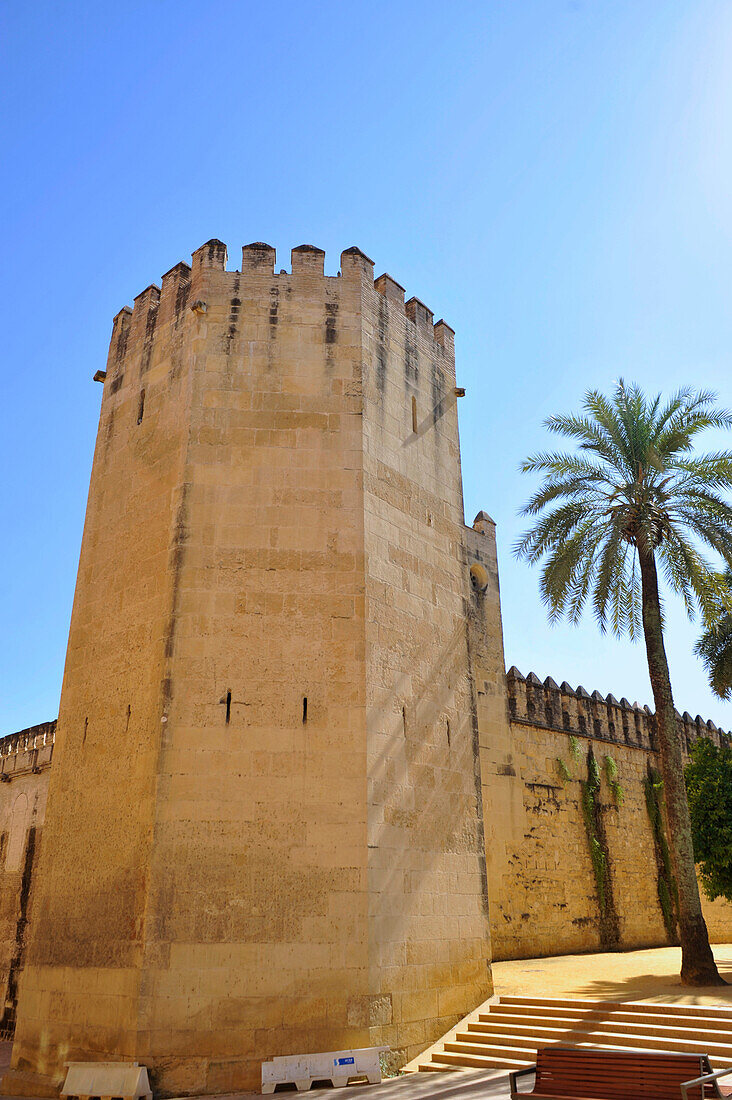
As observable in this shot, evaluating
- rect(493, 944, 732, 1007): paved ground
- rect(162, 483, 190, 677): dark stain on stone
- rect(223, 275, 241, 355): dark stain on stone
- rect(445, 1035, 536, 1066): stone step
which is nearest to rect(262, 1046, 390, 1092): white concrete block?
rect(445, 1035, 536, 1066): stone step

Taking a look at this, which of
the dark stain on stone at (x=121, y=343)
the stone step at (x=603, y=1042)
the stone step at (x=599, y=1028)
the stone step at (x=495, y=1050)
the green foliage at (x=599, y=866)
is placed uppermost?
the dark stain on stone at (x=121, y=343)

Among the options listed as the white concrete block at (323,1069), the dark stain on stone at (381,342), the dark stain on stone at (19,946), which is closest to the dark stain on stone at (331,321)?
the dark stain on stone at (381,342)

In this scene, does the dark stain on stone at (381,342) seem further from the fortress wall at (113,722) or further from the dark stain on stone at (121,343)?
the dark stain on stone at (121,343)

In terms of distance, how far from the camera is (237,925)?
826 centimetres

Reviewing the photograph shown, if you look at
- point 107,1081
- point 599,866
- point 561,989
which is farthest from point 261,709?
point 599,866

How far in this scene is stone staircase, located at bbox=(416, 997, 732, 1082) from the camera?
813 centimetres

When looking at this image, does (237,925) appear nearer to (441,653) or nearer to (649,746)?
(441,653)

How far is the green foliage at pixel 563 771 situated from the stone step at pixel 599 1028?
900cm

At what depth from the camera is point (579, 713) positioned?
1947 cm

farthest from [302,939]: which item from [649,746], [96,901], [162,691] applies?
[649,746]

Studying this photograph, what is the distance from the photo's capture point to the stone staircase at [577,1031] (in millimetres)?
8133

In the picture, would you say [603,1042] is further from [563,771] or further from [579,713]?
[579,713]

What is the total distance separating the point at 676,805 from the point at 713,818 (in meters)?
1.77

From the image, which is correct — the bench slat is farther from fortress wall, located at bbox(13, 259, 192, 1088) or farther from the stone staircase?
fortress wall, located at bbox(13, 259, 192, 1088)
